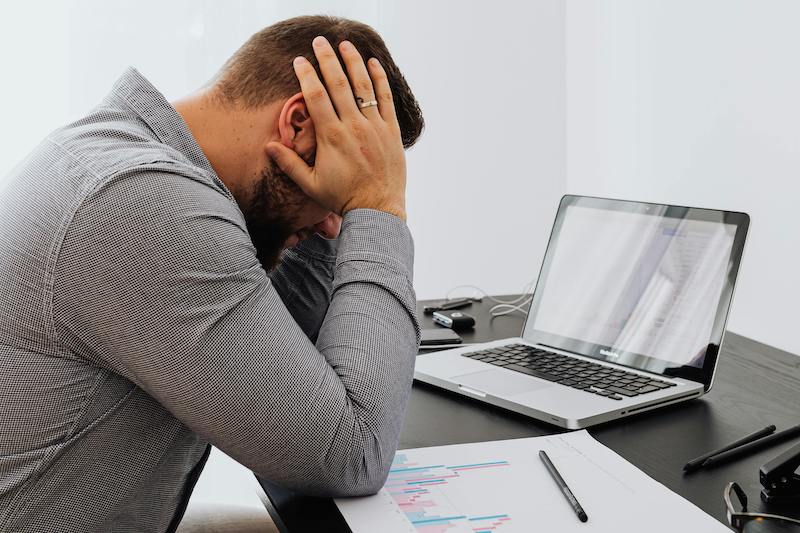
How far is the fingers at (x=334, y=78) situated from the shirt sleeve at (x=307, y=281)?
337 millimetres

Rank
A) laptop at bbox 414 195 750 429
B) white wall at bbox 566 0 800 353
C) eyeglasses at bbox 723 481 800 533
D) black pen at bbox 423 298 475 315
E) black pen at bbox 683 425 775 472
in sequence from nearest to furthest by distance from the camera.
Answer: eyeglasses at bbox 723 481 800 533, black pen at bbox 683 425 775 472, laptop at bbox 414 195 750 429, black pen at bbox 423 298 475 315, white wall at bbox 566 0 800 353

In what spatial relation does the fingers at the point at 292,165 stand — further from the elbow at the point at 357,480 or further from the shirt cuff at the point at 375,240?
the elbow at the point at 357,480

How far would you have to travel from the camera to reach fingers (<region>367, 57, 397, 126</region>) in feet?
3.34

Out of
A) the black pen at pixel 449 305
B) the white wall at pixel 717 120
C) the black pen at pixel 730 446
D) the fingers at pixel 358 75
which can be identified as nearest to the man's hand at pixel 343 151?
the fingers at pixel 358 75

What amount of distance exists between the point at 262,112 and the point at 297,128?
0.05 meters

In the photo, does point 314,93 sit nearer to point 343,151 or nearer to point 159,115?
point 343,151

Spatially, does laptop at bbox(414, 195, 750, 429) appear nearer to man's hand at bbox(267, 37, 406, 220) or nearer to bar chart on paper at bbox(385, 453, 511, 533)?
bar chart on paper at bbox(385, 453, 511, 533)

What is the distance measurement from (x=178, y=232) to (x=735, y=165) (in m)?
1.64

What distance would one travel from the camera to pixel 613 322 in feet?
4.04

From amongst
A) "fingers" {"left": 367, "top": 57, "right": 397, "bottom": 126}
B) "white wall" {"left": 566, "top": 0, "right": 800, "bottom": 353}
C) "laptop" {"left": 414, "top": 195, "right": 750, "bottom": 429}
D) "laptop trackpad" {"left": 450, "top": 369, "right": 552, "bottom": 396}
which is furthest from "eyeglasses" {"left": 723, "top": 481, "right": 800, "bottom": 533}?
"white wall" {"left": 566, "top": 0, "right": 800, "bottom": 353}

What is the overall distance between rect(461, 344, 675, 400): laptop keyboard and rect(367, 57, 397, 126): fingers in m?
0.42

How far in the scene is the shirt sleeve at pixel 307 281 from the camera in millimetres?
1244

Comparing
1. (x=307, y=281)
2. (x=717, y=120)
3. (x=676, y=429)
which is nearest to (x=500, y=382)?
(x=676, y=429)

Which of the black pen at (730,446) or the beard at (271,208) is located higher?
the beard at (271,208)
